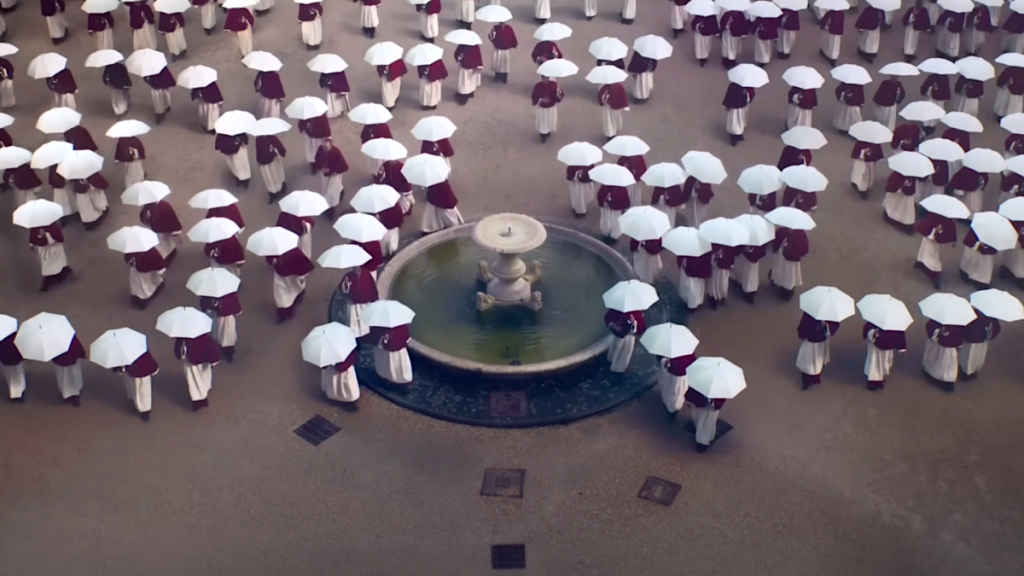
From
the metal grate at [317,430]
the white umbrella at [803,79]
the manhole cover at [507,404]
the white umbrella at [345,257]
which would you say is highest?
the white umbrella at [803,79]

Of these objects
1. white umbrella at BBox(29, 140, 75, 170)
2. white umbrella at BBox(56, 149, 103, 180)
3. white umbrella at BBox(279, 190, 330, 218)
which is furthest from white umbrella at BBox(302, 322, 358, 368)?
white umbrella at BBox(29, 140, 75, 170)

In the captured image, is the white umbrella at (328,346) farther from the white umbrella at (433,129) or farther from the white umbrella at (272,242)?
the white umbrella at (433,129)

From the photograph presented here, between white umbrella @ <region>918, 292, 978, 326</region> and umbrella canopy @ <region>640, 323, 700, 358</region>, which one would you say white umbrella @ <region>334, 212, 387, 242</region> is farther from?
white umbrella @ <region>918, 292, 978, 326</region>

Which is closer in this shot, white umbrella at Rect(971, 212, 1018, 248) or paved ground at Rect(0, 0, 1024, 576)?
paved ground at Rect(0, 0, 1024, 576)

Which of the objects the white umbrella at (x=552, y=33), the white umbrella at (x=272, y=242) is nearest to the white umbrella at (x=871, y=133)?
→ the white umbrella at (x=552, y=33)

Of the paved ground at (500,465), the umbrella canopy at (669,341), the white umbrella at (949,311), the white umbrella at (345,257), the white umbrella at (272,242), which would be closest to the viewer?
the paved ground at (500,465)

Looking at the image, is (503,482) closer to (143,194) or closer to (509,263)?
(509,263)

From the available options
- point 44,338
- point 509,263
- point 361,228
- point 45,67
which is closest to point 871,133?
point 509,263

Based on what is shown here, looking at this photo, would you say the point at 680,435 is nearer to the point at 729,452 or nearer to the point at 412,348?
the point at 729,452
